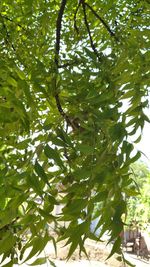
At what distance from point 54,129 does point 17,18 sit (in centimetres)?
114

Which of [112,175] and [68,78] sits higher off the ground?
[68,78]

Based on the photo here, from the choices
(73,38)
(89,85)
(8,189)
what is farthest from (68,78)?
(73,38)

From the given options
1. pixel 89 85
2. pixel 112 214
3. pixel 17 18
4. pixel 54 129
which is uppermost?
pixel 17 18

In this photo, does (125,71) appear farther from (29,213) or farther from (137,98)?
(29,213)

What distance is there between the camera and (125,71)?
600 mm

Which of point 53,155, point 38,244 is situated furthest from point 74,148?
point 38,244

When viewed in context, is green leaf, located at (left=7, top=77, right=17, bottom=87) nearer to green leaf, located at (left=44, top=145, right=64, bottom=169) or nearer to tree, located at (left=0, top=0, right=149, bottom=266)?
tree, located at (left=0, top=0, right=149, bottom=266)

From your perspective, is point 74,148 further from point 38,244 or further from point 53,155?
point 38,244

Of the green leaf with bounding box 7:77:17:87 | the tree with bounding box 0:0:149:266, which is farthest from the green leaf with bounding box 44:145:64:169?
the green leaf with bounding box 7:77:17:87

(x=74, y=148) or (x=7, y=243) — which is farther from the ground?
(x=74, y=148)

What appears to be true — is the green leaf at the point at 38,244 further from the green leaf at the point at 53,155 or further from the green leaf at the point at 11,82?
the green leaf at the point at 11,82

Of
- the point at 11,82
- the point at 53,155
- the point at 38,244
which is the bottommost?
the point at 38,244

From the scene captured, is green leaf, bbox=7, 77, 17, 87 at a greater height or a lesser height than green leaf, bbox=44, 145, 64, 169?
greater

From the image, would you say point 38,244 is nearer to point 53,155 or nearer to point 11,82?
point 53,155
